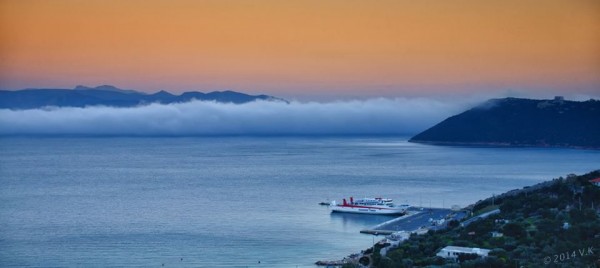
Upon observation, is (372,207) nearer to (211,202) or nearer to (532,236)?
(211,202)

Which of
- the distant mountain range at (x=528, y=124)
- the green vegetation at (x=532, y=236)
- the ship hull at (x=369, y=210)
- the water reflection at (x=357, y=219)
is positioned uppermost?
the distant mountain range at (x=528, y=124)

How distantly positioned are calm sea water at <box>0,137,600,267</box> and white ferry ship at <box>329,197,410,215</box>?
0.56 metres

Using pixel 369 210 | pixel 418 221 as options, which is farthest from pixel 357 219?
pixel 418 221

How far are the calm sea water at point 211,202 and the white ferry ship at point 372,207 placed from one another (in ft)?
1.85

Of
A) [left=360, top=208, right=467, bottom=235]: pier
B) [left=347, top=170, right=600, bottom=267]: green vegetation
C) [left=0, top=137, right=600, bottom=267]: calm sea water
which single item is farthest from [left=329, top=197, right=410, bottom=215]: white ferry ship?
[left=347, top=170, right=600, bottom=267]: green vegetation

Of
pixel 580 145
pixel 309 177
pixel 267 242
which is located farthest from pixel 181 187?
pixel 580 145

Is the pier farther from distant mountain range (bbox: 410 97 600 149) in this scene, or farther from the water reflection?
distant mountain range (bbox: 410 97 600 149)

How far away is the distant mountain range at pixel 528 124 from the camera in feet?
187

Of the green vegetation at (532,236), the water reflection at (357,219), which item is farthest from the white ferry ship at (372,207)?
the green vegetation at (532,236)

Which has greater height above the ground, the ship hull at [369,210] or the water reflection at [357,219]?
the ship hull at [369,210]

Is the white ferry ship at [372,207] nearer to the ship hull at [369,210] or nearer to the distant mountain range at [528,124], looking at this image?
the ship hull at [369,210]

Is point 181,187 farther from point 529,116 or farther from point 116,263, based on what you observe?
point 529,116

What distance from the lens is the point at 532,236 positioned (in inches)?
449

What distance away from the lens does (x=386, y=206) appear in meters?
21.0
